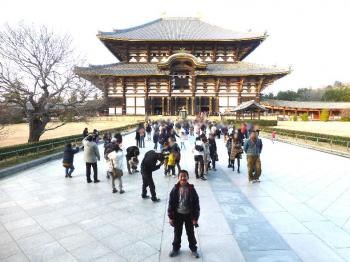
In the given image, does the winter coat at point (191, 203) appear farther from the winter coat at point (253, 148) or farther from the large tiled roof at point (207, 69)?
the large tiled roof at point (207, 69)

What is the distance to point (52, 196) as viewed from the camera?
7773 millimetres

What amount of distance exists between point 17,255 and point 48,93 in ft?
47.5

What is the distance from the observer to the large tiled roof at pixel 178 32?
141ft

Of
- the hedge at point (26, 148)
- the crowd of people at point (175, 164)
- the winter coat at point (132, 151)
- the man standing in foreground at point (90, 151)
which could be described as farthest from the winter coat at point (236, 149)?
the hedge at point (26, 148)

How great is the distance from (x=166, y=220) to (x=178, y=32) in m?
45.5

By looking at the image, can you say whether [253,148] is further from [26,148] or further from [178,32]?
[178,32]

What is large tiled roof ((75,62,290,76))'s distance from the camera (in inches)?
1573

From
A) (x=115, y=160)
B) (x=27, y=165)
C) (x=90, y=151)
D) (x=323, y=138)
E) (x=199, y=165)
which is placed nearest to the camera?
(x=115, y=160)

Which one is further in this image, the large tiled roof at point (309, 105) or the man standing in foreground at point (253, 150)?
the large tiled roof at point (309, 105)

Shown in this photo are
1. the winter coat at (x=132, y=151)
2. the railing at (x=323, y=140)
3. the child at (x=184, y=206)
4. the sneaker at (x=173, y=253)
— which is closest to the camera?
the child at (x=184, y=206)

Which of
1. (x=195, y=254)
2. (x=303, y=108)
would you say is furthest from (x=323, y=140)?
(x=303, y=108)

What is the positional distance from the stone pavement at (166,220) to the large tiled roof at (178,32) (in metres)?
36.9

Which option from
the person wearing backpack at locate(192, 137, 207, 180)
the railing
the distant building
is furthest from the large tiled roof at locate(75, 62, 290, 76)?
the person wearing backpack at locate(192, 137, 207, 180)

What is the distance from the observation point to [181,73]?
141 ft
